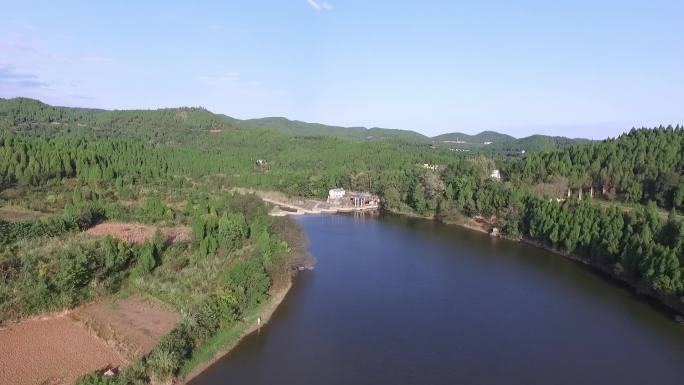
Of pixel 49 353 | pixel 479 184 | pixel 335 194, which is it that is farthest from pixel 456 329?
pixel 335 194

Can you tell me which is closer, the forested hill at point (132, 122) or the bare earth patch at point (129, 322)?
the bare earth patch at point (129, 322)

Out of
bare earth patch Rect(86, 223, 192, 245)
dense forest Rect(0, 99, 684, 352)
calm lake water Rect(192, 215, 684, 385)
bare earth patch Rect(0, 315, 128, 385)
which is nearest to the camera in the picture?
bare earth patch Rect(0, 315, 128, 385)

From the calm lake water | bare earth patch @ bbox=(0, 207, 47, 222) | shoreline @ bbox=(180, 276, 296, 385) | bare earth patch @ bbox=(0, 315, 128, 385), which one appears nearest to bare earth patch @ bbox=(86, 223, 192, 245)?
bare earth patch @ bbox=(0, 207, 47, 222)

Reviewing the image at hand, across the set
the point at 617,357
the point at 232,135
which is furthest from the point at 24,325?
the point at 232,135

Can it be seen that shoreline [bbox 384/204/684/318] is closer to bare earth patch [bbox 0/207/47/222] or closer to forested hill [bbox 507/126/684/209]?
forested hill [bbox 507/126/684/209]

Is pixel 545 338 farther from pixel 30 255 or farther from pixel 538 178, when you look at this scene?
pixel 538 178

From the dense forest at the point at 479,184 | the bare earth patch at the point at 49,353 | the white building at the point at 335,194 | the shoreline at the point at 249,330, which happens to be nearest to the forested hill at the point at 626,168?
the dense forest at the point at 479,184

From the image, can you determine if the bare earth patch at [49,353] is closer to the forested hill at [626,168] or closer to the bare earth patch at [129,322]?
the bare earth patch at [129,322]
